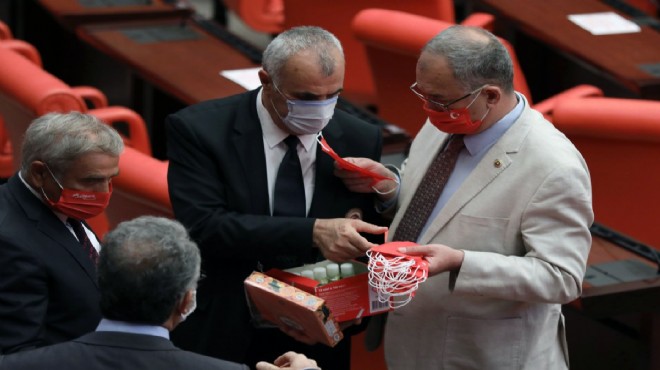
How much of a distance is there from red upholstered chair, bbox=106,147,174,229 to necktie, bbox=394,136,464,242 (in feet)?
3.28

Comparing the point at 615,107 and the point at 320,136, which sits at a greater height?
the point at 320,136

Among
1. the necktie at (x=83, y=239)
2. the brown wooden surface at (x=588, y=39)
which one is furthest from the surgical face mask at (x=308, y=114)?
the brown wooden surface at (x=588, y=39)

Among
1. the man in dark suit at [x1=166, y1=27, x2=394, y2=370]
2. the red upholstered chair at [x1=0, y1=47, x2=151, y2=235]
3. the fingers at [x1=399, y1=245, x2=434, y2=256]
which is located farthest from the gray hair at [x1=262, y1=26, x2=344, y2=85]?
the red upholstered chair at [x1=0, y1=47, x2=151, y2=235]

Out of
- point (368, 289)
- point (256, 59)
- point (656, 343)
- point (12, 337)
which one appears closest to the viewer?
point (12, 337)

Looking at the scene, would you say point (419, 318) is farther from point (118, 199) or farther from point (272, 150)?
point (118, 199)

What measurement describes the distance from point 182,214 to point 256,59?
2.81 meters

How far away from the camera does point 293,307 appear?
2877mm

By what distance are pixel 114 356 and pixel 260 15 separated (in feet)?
15.4

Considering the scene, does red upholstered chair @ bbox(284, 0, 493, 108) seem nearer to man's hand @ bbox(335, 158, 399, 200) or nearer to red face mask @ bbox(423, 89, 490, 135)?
man's hand @ bbox(335, 158, 399, 200)

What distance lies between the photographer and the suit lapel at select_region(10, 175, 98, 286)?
2.75m

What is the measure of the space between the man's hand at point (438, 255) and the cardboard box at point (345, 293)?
0.21 meters

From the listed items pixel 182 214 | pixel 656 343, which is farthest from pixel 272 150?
pixel 656 343

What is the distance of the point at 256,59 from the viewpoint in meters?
5.87

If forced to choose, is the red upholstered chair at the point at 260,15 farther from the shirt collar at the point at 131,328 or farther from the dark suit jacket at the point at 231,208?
the shirt collar at the point at 131,328
